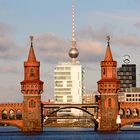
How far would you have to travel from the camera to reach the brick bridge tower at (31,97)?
182 metres

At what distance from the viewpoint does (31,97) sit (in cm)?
18200

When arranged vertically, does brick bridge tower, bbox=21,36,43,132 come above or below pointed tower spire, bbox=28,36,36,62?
below

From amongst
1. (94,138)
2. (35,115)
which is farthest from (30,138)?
(35,115)

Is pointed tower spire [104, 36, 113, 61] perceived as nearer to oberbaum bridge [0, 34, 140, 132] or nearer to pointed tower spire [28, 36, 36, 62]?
oberbaum bridge [0, 34, 140, 132]

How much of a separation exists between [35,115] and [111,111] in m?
16.1

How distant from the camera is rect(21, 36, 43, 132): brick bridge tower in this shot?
18150cm

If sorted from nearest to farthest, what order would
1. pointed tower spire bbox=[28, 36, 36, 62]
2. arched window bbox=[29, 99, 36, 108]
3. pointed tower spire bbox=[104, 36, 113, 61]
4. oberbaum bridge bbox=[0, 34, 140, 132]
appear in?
oberbaum bridge bbox=[0, 34, 140, 132] < arched window bbox=[29, 99, 36, 108] < pointed tower spire bbox=[28, 36, 36, 62] < pointed tower spire bbox=[104, 36, 113, 61]

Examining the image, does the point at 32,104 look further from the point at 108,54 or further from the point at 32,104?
the point at 108,54

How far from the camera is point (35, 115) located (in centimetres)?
18200

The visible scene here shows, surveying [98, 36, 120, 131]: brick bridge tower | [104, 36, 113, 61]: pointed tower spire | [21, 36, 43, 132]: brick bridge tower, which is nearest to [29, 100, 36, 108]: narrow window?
[21, 36, 43, 132]: brick bridge tower

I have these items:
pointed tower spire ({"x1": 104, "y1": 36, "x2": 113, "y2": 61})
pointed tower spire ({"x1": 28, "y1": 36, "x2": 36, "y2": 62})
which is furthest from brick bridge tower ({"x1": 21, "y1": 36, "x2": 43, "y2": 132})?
pointed tower spire ({"x1": 104, "y1": 36, "x2": 113, "y2": 61})

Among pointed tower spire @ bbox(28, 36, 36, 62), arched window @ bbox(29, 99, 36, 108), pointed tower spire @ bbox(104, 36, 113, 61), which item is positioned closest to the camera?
arched window @ bbox(29, 99, 36, 108)

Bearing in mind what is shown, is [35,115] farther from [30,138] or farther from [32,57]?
[30,138]

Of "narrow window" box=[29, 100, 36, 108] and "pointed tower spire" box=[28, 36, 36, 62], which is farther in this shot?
"pointed tower spire" box=[28, 36, 36, 62]
